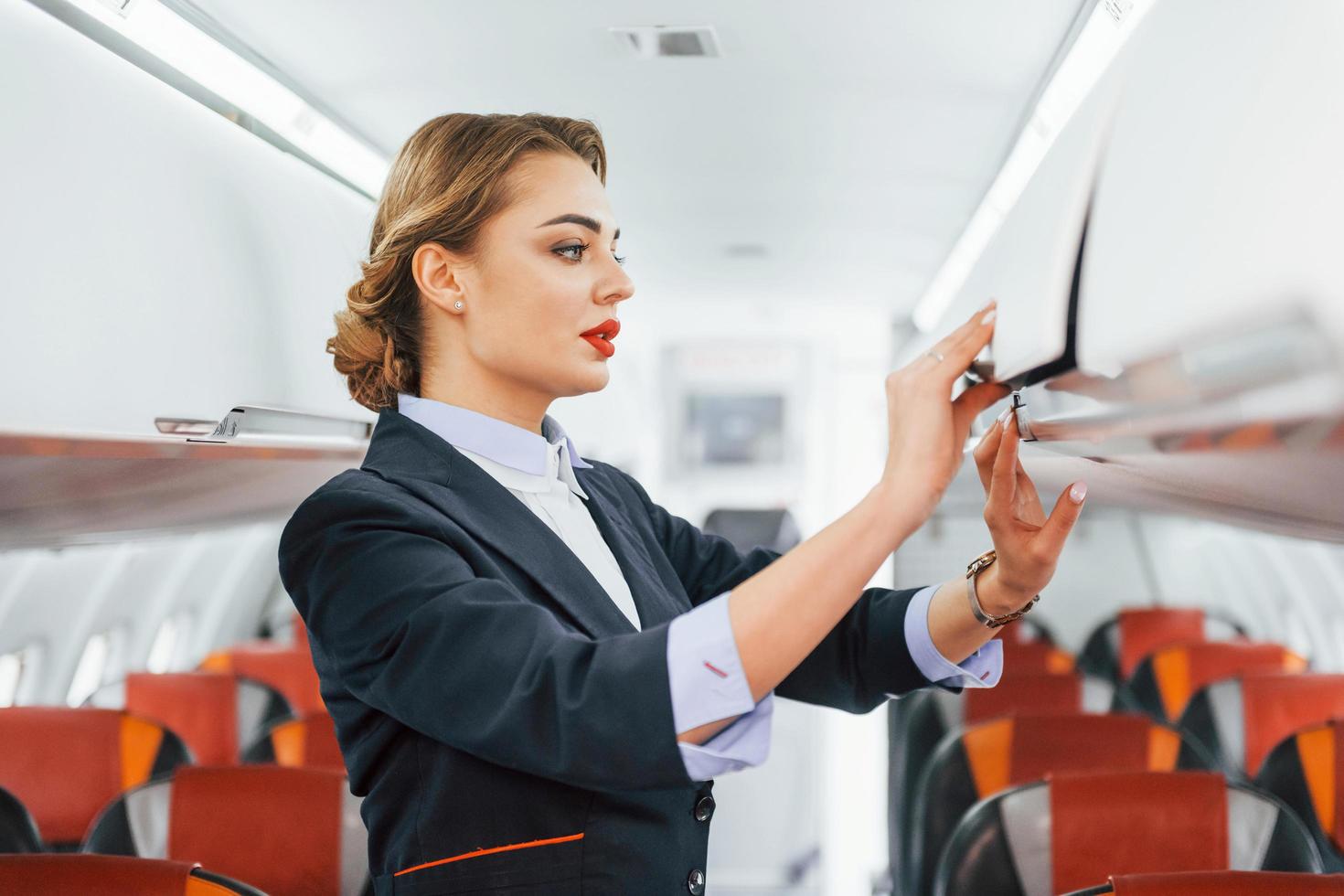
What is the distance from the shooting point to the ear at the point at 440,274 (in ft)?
5.28

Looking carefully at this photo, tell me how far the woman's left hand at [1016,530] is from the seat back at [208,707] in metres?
3.62

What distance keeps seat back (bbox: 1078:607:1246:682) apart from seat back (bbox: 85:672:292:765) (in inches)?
187

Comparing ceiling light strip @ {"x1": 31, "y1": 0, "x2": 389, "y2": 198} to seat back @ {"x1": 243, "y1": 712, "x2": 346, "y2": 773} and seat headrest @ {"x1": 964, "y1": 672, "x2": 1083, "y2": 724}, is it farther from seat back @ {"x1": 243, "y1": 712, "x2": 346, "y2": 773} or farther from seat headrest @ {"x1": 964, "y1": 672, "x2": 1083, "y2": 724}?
seat headrest @ {"x1": 964, "y1": 672, "x2": 1083, "y2": 724}

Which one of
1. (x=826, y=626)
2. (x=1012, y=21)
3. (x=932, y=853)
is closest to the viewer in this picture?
(x=826, y=626)

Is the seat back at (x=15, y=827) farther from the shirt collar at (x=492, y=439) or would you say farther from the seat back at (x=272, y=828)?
the shirt collar at (x=492, y=439)

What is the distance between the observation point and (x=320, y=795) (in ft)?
8.40

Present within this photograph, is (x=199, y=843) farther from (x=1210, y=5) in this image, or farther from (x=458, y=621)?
(x=1210, y=5)

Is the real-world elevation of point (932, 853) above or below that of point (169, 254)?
below

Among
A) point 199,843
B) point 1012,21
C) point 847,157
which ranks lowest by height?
point 199,843

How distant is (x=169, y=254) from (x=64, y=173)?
0.32 metres

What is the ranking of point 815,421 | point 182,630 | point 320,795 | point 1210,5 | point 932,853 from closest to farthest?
point 1210,5, point 320,795, point 932,853, point 182,630, point 815,421

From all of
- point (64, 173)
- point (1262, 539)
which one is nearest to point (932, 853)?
point (64, 173)

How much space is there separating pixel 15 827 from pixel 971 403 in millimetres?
2275

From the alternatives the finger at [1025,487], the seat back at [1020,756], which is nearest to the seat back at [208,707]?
the seat back at [1020,756]
